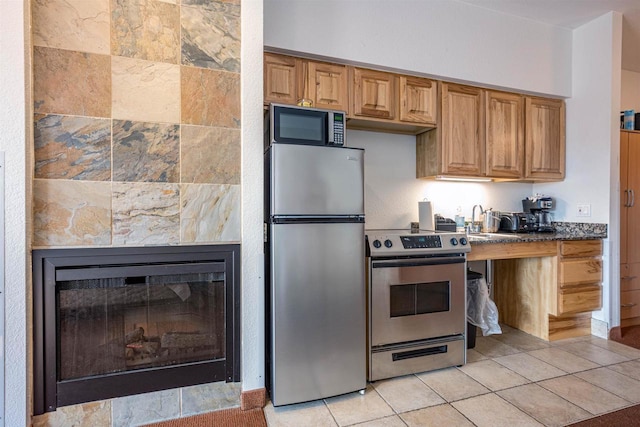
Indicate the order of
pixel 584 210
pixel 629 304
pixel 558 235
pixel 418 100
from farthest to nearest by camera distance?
pixel 629 304
pixel 584 210
pixel 558 235
pixel 418 100

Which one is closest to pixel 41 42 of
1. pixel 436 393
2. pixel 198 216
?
pixel 198 216

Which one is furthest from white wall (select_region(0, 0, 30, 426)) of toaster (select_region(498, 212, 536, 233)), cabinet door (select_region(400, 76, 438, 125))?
toaster (select_region(498, 212, 536, 233))

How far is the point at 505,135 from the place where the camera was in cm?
310

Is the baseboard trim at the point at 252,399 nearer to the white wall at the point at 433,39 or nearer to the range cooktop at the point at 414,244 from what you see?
the range cooktop at the point at 414,244

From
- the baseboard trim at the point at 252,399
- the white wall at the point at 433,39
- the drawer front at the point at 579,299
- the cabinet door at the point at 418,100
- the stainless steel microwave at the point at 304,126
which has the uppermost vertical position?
the white wall at the point at 433,39

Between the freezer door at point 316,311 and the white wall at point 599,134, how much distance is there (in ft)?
8.14

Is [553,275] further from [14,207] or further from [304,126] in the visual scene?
[14,207]

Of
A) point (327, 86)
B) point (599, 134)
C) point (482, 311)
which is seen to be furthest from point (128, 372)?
point (599, 134)

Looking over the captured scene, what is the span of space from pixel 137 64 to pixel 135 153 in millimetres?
476

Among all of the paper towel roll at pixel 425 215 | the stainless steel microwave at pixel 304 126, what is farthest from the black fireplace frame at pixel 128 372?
the paper towel roll at pixel 425 215

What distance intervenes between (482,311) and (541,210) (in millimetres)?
1341

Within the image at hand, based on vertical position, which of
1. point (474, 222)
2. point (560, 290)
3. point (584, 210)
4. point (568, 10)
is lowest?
point (560, 290)

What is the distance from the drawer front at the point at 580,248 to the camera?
112 inches

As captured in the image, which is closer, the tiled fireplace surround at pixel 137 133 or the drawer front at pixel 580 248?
the tiled fireplace surround at pixel 137 133
